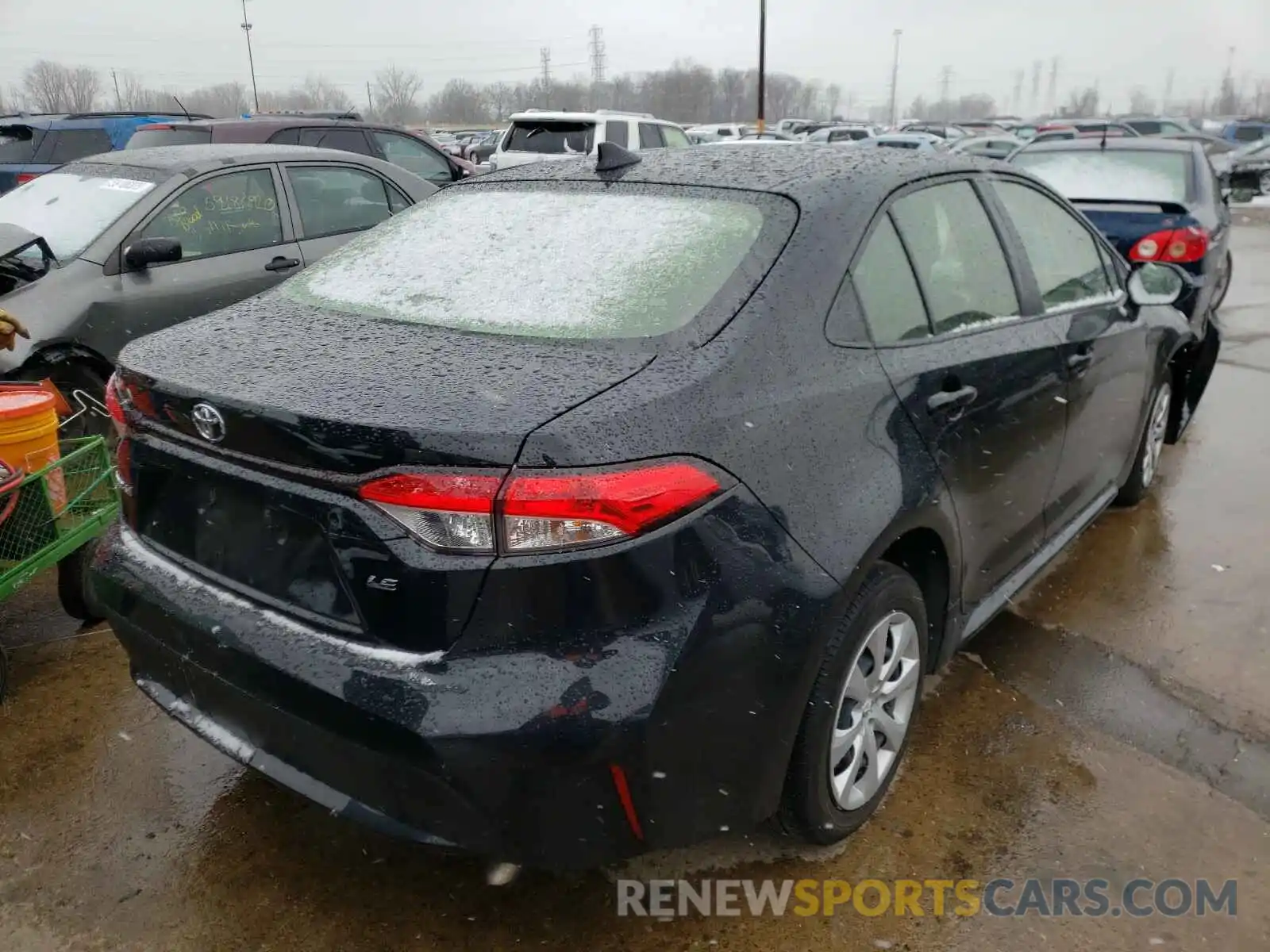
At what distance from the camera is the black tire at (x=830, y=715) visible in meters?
2.15

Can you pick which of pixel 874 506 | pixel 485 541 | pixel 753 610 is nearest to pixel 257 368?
pixel 485 541

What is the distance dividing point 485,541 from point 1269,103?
14247 centimetres

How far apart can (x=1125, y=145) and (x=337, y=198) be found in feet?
19.5

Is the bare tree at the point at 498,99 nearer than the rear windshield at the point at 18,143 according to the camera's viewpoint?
No

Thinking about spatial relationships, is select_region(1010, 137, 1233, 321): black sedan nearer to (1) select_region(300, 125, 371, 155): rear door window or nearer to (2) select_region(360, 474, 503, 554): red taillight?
(2) select_region(360, 474, 503, 554): red taillight

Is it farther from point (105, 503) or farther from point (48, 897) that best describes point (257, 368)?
point (105, 503)

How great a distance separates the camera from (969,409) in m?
2.59

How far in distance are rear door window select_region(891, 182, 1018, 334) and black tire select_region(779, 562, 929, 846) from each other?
0.74 metres

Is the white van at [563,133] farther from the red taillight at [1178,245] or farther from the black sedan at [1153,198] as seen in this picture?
the red taillight at [1178,245]

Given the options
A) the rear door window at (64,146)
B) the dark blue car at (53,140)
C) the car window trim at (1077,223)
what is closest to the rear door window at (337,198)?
the car window trim at (1077,223)

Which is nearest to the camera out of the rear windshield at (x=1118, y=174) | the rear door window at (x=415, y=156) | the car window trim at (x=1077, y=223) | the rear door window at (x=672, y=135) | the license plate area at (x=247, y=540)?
the license plate area at (x=247, y=540)

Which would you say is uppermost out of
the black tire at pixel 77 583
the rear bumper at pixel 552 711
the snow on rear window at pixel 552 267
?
the snow on rear window at pixel 552 267

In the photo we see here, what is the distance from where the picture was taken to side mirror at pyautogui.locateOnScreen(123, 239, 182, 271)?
193 inches

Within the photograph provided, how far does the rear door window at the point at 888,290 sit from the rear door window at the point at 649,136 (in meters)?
12.3
